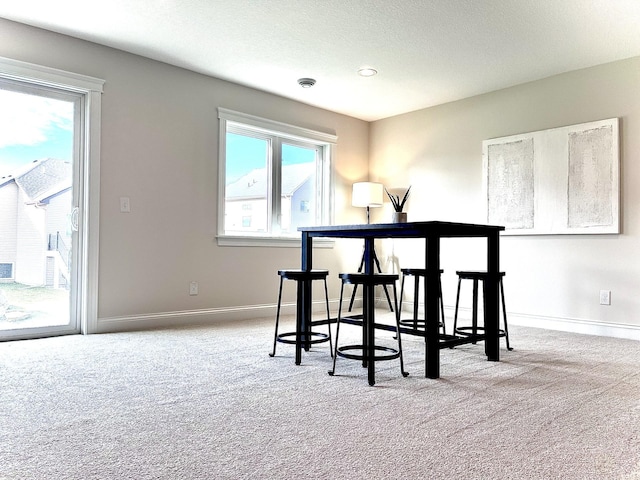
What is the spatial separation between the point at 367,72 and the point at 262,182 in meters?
1.63

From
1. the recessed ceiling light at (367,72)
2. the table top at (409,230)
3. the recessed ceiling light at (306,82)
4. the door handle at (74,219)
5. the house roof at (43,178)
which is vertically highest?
the recessed ceiling light at (367,72)

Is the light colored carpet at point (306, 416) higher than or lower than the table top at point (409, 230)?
lower

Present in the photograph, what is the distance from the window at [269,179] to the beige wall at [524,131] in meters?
0.90

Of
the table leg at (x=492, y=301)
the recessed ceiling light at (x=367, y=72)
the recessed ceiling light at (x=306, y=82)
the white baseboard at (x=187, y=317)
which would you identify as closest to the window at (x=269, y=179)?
the recessed ceiling light at (x=306, y=82)

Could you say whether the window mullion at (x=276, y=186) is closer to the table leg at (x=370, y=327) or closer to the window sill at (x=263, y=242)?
the window sill at (x=263, y=242)

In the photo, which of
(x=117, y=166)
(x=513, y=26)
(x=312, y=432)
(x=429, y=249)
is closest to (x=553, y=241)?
(x=513, y=26)

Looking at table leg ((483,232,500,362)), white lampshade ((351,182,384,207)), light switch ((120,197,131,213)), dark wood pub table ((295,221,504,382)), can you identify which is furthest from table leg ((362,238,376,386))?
white lampshade ((351,182,384,207))

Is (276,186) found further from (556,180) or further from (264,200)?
(556,180)

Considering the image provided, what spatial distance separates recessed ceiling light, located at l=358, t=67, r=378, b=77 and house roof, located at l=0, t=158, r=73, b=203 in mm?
2697

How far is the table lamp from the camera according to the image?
5785 mm

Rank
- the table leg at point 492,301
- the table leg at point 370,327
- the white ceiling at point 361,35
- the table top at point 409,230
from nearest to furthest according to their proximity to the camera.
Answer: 1. the table leg at point 370,327
2. the table top at point 409,230
3. the table leg at point 492,301
4. the white ceiling at point 361,35

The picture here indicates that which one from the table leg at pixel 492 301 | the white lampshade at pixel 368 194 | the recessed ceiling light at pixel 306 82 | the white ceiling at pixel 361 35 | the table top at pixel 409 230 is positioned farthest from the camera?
the white lampshade at pixel 368 194

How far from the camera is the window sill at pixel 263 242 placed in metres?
4.96

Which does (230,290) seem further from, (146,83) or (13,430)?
(13,430)
